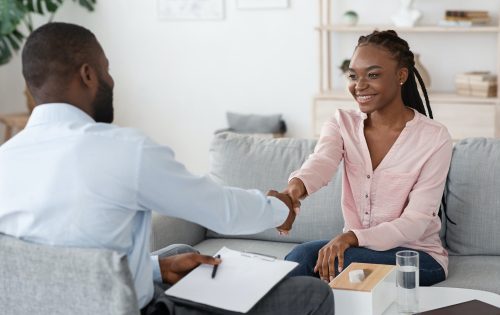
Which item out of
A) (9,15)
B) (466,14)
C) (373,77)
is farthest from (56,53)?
(9,15)

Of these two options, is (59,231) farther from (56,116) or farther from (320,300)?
(320,300)

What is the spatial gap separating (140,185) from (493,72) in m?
3.81

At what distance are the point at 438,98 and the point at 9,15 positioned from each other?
2.65 m

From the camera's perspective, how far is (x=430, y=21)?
5.24m

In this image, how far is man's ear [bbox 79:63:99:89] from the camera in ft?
6.11

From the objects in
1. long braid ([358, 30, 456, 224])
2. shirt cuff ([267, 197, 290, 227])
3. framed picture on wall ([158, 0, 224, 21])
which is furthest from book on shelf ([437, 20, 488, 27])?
shirt cuff ([267, 197, 290, 227])

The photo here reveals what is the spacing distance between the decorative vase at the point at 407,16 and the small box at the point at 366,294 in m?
3.04

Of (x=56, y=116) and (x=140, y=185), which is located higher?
(x=56, y=116)

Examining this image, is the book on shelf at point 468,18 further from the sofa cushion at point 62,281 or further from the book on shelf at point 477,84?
the sofa cushion at point 62,281

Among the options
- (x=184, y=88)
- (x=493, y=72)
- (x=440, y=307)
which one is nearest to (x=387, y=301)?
(x=440, y=307)

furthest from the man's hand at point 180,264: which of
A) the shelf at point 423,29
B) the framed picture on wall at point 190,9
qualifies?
the framed picture on wall at point 190,9

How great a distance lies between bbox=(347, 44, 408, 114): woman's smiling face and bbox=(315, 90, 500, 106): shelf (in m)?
2.29

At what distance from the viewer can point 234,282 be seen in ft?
6.41

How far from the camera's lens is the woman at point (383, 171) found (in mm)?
2600
